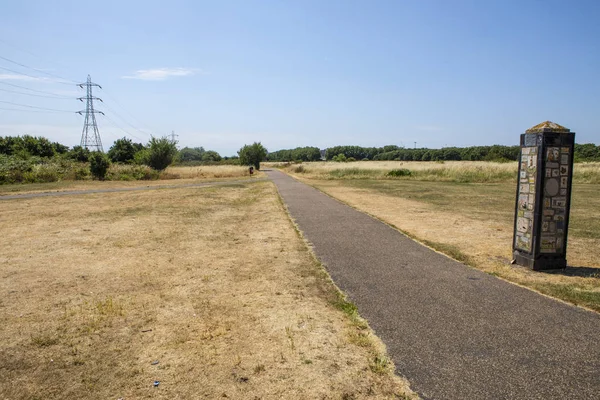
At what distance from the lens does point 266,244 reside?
812 centimetres

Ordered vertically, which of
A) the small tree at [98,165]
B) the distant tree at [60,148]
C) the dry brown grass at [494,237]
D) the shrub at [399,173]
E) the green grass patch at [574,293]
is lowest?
the dry brown grass at [494,237]

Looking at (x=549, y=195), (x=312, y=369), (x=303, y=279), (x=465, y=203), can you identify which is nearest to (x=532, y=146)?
(x=549, y=195)

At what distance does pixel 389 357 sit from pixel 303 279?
241 centimetres

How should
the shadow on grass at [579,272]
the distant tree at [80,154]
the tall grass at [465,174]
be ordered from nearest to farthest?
the shadow on grass at [579,272]
the tall grass at [465,174]
the distant tree at [80,154]

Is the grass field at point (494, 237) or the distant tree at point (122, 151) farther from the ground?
the distant tree at point (122, 151)

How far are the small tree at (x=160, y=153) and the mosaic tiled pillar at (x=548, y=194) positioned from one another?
1908 inches

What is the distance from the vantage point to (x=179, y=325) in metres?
4.12

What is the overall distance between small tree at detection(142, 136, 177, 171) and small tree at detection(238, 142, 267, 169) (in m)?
25.7

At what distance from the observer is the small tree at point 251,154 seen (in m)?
75.4

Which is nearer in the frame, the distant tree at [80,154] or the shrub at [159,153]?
the shrub at [159,153]

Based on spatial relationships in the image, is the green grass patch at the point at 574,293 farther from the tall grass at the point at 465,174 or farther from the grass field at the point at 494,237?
the tall grass at the point at 465,174

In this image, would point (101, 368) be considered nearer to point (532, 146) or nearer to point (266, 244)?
point (266, 244)

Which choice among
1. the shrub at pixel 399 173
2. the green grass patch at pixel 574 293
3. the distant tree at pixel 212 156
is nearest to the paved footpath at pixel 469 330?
the green grass patch at pixel 574 293

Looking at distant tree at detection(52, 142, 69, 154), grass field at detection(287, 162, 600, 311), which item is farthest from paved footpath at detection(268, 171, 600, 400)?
distant tree at detection(52, 142, 69, 154)
